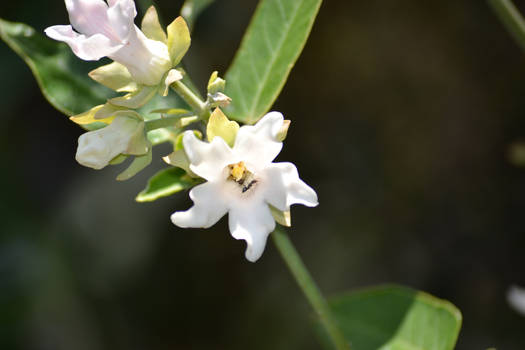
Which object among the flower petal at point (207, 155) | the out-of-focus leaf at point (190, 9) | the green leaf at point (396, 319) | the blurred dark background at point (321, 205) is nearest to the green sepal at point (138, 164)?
the flower petal at point (207, 155)

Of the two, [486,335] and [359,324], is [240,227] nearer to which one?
[359,324]

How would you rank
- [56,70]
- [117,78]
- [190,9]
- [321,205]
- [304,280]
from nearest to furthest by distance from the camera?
1. [117,78]
2. [304,280]
3. [56,70]
4. [190,9]
5. [321,205]

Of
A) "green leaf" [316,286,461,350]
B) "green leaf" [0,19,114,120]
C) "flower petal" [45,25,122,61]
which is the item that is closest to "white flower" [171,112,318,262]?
"flower petal" [45,25,122,61]

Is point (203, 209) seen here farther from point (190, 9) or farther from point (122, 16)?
point (190, 9)

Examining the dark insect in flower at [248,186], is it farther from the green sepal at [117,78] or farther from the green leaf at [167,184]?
the green sepal at [117,78]

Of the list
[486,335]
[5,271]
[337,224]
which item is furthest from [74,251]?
[486,335]

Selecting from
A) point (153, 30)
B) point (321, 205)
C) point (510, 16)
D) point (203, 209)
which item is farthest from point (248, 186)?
point (321, 205)

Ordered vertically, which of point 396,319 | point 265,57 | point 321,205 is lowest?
point 321,205

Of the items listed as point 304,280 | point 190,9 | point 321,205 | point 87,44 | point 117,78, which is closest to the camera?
point 87,44
